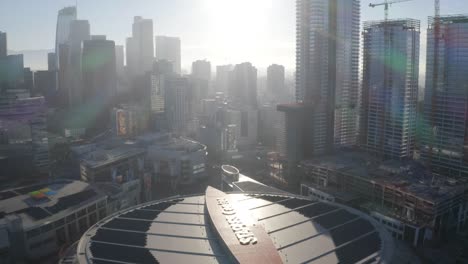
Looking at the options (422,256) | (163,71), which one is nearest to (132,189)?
(422,256)

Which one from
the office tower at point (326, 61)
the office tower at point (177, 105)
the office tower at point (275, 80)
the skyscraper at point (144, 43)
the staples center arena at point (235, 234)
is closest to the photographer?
the staples center arena at point (235, 234)

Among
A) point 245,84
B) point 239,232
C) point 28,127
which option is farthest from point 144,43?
point 239,232

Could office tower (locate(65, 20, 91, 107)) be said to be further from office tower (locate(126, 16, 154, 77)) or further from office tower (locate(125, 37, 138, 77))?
office tower (locate(125, 37, 138, 77))

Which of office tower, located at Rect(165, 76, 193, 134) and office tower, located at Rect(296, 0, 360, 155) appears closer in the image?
office tower, located at Rect(296, 0, 360, 155)

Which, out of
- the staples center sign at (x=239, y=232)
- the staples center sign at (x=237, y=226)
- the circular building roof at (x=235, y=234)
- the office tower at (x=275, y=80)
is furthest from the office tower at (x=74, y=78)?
the staples center sign at (x=237, y=226)

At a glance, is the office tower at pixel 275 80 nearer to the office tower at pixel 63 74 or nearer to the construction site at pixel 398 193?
the office tower at pixel 63 74

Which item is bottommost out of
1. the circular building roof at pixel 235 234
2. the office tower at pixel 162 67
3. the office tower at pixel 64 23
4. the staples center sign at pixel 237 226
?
the circular building roof at pixel 235 234

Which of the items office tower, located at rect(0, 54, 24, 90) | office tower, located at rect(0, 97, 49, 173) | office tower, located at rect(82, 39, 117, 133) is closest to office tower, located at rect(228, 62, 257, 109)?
office tower, located at rect(82, 39, 117, 133)

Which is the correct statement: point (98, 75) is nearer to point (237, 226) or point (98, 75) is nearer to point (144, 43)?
point (144, 43)
